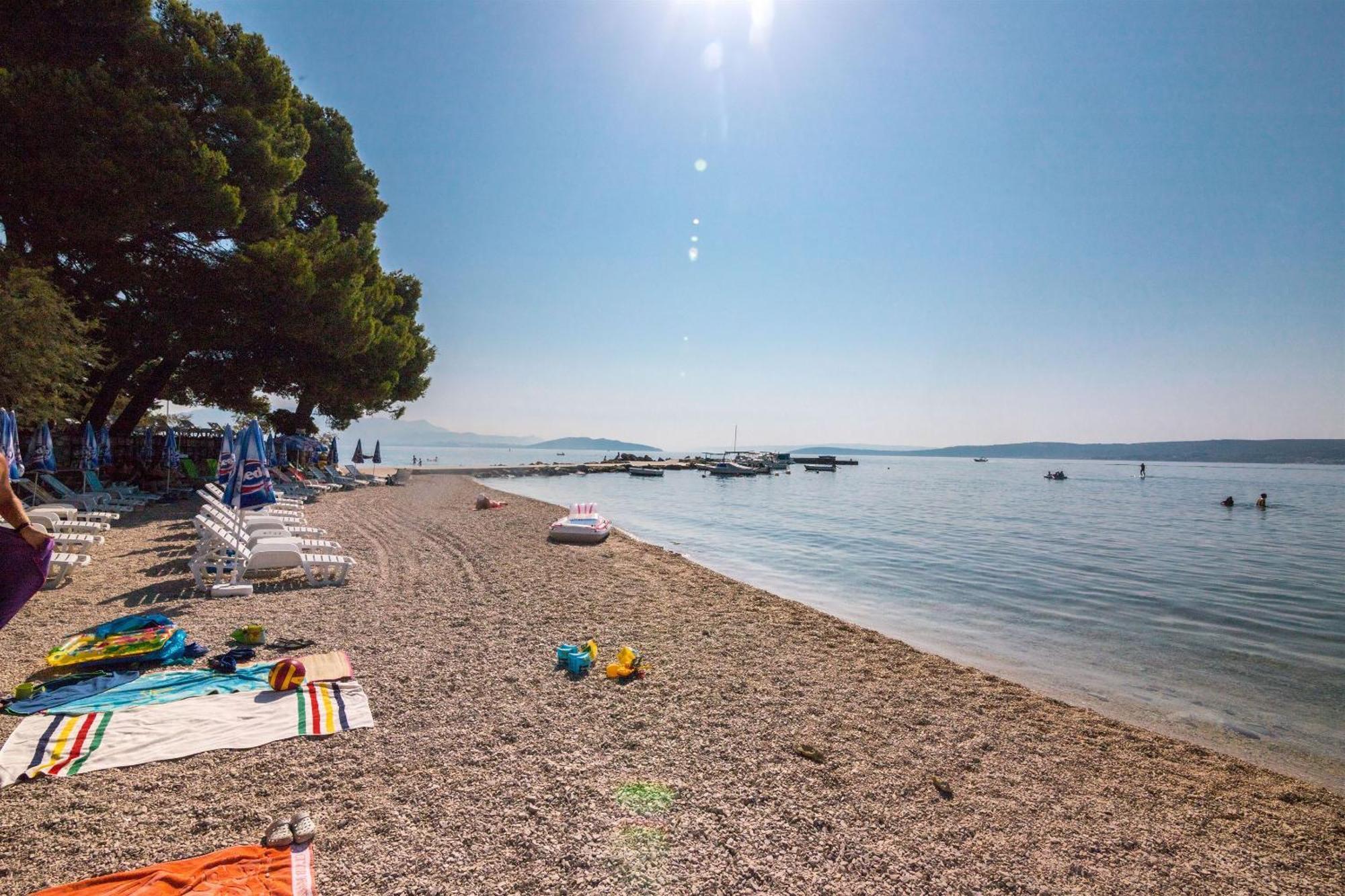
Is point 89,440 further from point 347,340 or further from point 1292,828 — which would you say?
point 1292,828

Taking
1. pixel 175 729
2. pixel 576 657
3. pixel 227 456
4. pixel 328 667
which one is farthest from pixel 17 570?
pixel 227 456

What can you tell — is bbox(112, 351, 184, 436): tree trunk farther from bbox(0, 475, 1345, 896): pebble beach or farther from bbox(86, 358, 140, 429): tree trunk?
bbox(0, 475, 1345, 896): pebble beach

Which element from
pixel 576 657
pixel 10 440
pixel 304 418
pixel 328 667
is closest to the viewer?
pixel 328 667

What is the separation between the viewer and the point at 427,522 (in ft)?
56.7

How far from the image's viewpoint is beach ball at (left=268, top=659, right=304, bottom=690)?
4906 mm

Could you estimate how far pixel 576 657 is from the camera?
5.86 m

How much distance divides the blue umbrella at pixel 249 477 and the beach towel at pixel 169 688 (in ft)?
21.4

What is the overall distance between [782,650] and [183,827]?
5.70m

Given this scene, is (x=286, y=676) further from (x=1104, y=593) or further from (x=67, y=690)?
(x=1104, y=593)

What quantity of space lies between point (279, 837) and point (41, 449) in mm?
18079

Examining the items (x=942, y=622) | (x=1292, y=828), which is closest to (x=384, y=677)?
(x=1292, y=828)

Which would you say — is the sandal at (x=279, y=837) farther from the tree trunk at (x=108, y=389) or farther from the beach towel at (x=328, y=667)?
the tree trunk at (x=108, y=389)

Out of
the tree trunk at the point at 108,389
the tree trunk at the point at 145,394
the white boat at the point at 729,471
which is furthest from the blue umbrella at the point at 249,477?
the white boat at the point at 729,471

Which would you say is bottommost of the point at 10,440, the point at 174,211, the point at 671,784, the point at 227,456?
the point at 671,784
